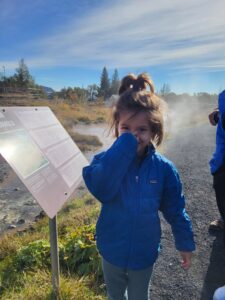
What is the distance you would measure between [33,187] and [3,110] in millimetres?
574

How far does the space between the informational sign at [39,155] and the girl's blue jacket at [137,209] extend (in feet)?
1.54

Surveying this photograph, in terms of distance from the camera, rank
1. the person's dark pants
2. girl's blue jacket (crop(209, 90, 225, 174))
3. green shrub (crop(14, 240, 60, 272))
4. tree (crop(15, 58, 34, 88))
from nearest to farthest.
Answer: girl's blue jacket (crop(209, 90, 225, 174))
the person's dark pants
green shrub (crop(14, 240, 60, 272))
tree (crop(15, 58, 34, 88))

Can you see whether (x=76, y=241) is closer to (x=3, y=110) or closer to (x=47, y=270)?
(x=47, y=270)

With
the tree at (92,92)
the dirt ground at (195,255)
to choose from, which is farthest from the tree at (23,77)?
the dirt ground at (195,255)

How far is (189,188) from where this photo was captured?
611 cm

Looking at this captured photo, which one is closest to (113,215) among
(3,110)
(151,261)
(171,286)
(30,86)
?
(151,261)

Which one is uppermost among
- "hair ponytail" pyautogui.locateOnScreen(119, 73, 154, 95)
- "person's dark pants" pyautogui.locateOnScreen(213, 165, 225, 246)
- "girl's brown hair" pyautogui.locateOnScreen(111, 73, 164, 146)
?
"hair ponytail" pyautogui.locateOnScreen(119, 73, 154, 95)

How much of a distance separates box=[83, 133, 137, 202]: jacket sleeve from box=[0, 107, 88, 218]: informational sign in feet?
1.76

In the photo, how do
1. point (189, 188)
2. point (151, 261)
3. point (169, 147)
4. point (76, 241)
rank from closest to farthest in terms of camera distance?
point (151, 261) → point (76, 241) → point (189, 188) → point (169, 147)

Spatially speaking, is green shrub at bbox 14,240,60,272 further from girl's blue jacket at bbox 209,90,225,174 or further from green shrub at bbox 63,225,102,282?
girl's blue jacket at bbox 209,90,225,174

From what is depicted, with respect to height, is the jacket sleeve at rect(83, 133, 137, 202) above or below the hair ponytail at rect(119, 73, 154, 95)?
below

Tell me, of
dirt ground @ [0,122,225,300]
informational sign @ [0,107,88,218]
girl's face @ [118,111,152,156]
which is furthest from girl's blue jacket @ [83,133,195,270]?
dirt ground @ [0,122,225,300]

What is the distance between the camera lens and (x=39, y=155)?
229 cm

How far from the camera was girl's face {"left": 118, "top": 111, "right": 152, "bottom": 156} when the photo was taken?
1742 mm
